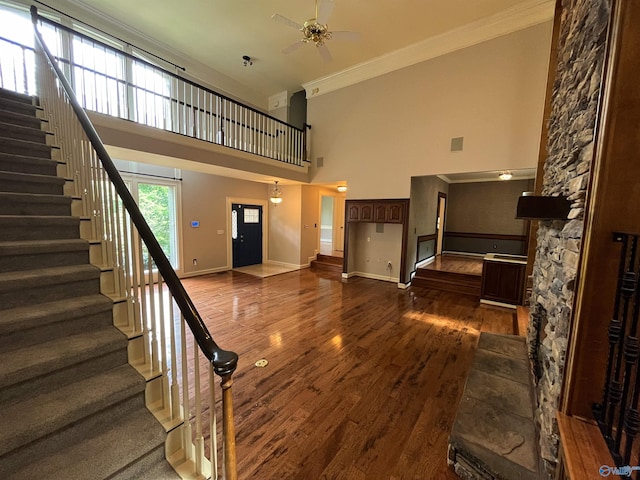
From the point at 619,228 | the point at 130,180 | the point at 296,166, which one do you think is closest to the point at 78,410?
the point at 619,228

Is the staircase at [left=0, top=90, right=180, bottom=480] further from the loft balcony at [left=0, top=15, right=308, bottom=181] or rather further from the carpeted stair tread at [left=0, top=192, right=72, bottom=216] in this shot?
the loft balcony at [left=0, top=15, right=308, bottom=181]

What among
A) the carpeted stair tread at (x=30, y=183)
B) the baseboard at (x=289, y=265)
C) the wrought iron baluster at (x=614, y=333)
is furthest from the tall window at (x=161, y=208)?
the wrought iron baluster at (x=614, y=333)

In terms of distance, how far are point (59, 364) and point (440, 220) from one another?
9240 millimetres

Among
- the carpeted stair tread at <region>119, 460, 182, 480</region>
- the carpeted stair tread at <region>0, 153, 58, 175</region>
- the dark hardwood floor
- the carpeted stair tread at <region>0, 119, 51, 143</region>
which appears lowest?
the dark hardwood floor

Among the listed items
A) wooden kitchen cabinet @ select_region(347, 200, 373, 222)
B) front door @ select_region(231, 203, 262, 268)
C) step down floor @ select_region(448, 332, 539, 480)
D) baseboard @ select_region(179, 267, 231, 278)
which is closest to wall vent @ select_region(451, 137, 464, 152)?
wooden kitchen cabinet @ select_region(347, 200, 373, 222)

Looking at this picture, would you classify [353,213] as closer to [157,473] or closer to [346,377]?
[346,377]

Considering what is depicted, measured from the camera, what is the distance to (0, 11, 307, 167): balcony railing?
3.70m

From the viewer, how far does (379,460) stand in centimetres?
185

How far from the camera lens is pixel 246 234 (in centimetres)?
837

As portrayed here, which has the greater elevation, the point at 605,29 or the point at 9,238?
the point at 605,29

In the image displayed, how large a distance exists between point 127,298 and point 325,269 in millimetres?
6569

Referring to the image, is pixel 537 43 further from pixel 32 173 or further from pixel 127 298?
pixel 32 173

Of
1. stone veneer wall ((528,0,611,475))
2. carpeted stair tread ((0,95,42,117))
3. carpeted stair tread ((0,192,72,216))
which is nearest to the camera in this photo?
stone veneer wall ((528,0,611,475))

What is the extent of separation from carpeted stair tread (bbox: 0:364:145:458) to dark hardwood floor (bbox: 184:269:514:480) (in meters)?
0.95
